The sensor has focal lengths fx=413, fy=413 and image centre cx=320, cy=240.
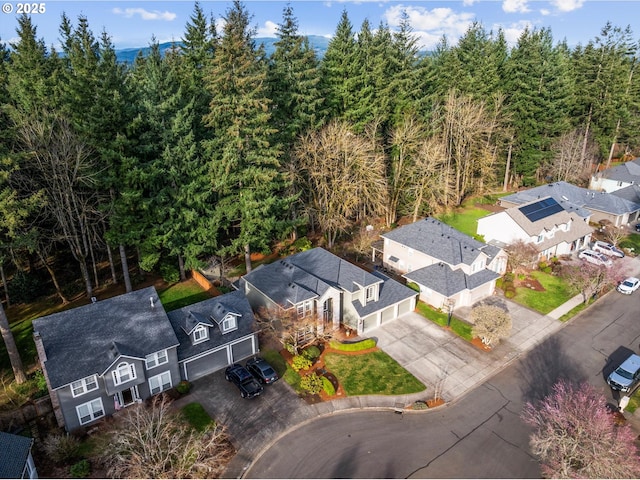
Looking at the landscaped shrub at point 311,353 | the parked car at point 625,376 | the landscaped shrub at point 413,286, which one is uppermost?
the landscaped shrub at point 413,286

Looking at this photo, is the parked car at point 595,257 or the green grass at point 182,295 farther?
the parked car at point 595,257

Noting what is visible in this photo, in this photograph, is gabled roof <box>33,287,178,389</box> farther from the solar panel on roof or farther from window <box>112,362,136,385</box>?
the solar panel on roof

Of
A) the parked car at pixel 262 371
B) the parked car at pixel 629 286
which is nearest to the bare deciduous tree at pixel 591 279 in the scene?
the parked car at pixel 629 286

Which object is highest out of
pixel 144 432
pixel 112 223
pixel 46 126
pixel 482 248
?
pixel 46 126

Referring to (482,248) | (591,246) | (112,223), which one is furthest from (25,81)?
(591,246)

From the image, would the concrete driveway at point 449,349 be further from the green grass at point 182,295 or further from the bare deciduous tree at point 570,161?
the bare deciduous tree at point 570,161

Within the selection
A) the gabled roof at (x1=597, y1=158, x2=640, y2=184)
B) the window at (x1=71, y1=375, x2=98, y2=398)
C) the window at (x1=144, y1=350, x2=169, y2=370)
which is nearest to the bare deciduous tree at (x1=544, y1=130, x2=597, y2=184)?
the gabled roof at (x1=597, y1=158, x2=640, y2=184)

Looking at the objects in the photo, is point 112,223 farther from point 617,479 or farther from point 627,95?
point 627,95
